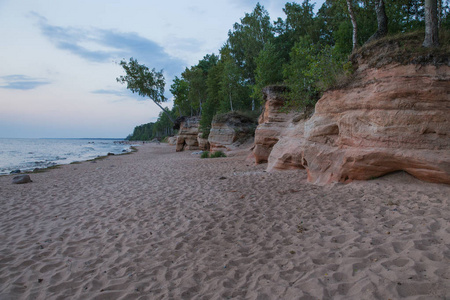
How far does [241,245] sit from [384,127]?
4685mm

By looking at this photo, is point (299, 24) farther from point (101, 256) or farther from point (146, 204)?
point (101, 256)

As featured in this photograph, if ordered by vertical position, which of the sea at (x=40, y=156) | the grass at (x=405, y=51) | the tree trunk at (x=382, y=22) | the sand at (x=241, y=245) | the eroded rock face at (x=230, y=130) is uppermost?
the tree trunk at (x=382, y=22)

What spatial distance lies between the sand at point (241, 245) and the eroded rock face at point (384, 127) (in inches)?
18.4

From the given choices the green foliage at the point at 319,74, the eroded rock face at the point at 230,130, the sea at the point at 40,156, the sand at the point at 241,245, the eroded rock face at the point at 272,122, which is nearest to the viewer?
the sand at the point at 241,245

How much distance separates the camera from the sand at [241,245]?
9.91 ft

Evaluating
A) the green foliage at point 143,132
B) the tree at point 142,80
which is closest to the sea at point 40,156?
the tree at point 142,80

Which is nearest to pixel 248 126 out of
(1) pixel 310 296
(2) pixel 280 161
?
(2) pixel 280 161

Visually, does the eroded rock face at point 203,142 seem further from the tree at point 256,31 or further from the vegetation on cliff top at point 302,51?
the tree at point 256,31

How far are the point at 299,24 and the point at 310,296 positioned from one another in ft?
102

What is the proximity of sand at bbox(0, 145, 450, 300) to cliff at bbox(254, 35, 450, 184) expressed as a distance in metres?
0.50

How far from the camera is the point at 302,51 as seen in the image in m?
9.78

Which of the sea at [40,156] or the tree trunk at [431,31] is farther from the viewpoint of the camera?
the sea at [40,156]

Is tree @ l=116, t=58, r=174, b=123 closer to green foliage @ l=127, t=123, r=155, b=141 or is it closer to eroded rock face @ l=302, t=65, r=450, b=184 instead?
eroded rock face @ l=302, t=65, r=450, b=184

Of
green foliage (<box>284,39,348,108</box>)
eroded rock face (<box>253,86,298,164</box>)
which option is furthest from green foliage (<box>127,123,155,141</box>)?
green foliage (<box>284,39,348,108</box>)
